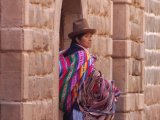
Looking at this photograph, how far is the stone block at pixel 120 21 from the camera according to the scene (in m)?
15.4

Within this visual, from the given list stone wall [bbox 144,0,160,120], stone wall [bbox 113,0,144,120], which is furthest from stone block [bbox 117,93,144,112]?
stone wall [bbox 144,0,160,120]

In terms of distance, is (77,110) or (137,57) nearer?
(77,110)

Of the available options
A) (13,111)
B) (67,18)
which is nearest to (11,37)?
(13,111)

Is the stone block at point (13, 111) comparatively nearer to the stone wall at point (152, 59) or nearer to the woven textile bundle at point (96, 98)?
the woven textile bundle at point (96, 98)

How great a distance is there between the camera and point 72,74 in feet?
39.4

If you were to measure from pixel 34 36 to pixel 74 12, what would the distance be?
2006mm

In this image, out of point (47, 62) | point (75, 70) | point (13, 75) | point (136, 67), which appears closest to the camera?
point (13, 75)

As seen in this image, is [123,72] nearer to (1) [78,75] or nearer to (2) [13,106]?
(1) [78,75]

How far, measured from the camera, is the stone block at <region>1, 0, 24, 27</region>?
10.7 m

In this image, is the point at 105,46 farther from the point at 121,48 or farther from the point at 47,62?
the point at 47,62

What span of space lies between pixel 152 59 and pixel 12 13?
7514mm

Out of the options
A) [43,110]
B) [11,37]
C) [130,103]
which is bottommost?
[130,103]

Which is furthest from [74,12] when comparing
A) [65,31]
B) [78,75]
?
[78,75]

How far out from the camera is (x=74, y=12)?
42.8ft
